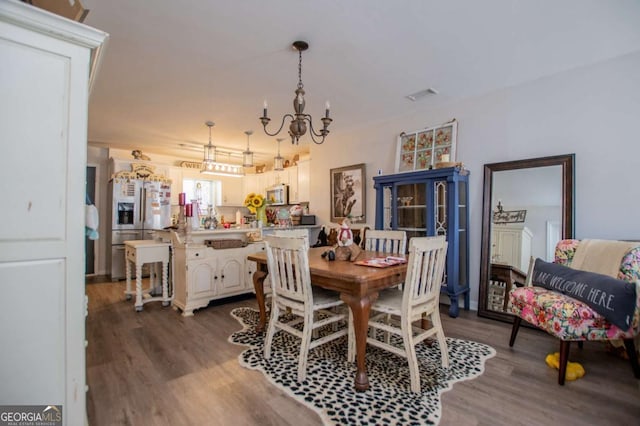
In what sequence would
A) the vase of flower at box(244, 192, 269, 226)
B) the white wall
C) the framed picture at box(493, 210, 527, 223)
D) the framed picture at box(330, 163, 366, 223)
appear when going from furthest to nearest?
the framed picture at box(330, 163, 366, 223) < the vase of flower at box(244, 192, 269, 226) < the framed picture at box(493, 210, 527, 223) < the white wall

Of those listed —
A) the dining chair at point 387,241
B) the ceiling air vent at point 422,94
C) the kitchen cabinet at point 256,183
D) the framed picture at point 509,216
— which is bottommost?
the dining chair at point 387,241

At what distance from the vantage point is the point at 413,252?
183cm

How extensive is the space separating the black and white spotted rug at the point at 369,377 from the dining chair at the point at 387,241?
92 cm

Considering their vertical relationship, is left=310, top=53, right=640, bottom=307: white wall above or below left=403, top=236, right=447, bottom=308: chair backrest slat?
above

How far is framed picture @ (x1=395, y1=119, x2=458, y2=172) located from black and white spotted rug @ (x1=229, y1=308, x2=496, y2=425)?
213 cm

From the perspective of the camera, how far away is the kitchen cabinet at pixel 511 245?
3.02m

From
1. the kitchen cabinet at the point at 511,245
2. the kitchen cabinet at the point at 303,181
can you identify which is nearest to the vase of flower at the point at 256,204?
the kitchen cabinet at the point at 303,181

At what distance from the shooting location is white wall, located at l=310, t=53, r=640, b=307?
2.58 metres

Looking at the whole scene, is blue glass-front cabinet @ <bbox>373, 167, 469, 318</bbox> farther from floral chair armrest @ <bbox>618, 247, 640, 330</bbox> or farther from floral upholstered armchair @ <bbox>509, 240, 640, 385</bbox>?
floral chair armrest @ <bbox>618, 247, 640, 330</bbox>

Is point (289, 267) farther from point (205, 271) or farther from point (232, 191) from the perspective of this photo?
point (232, 191)

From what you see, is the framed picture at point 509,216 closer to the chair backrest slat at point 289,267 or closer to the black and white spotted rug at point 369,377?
the black and white spotted rug at point 369,377

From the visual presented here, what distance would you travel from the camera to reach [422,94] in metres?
3.43

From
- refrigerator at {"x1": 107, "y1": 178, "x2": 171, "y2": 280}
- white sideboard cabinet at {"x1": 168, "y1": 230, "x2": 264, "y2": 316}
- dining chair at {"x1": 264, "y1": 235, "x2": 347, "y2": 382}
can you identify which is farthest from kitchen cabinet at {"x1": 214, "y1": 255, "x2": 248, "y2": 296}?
refrigerator at {"x1": 107, "y1": 178, "x2": 171, "y2": 280}

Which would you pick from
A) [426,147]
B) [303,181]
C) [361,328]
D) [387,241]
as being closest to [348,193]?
[303,181]
